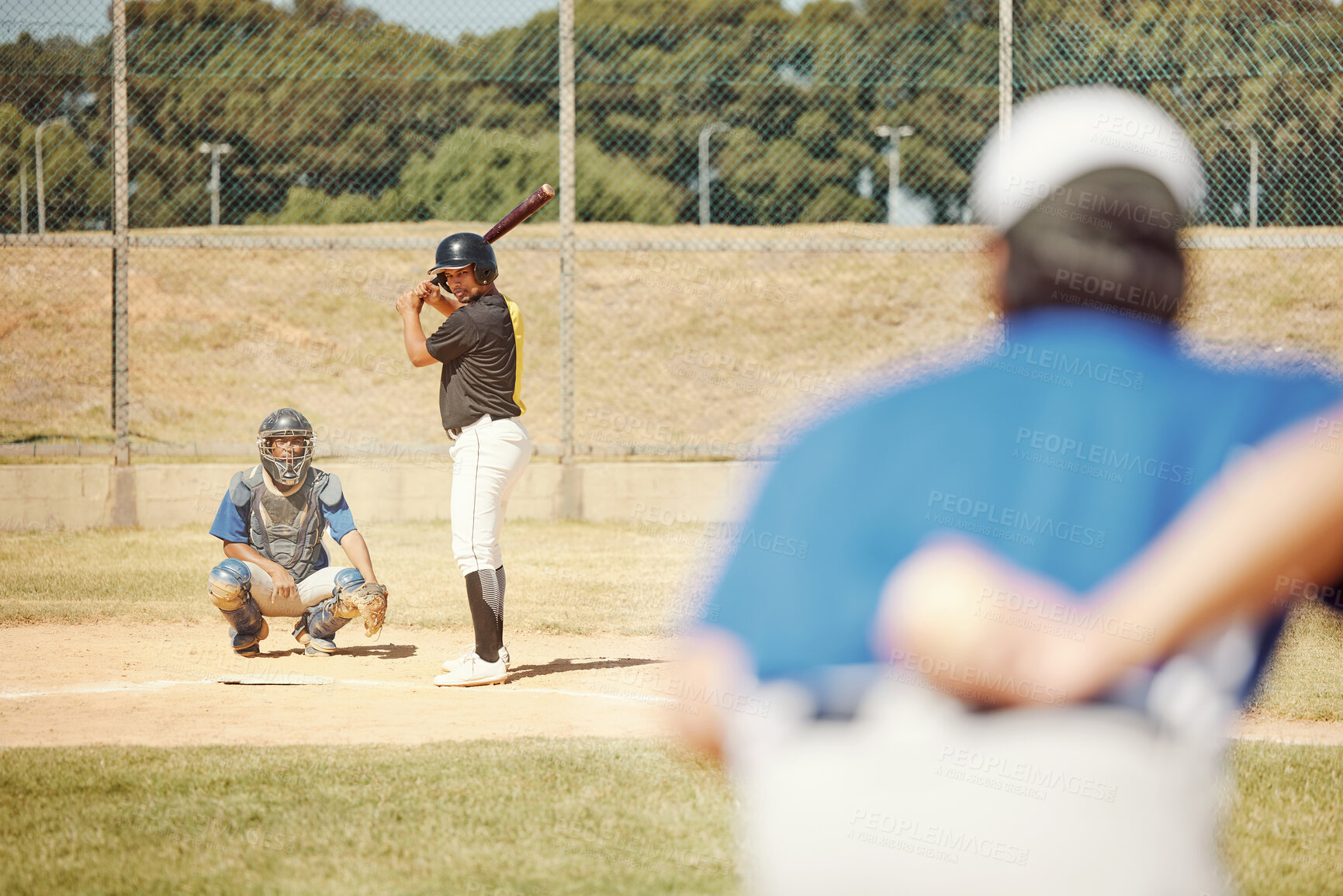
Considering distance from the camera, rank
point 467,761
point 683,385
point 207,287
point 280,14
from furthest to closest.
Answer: point 207,287 < point 683,385 < point 280,14 < point 467,761

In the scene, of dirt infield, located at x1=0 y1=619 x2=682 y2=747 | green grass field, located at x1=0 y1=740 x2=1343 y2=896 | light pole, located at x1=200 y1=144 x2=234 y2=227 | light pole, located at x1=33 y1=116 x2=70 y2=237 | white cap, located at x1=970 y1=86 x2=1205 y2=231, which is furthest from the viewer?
light pole, located at x1=200 y1=144 x2=234 y2=227

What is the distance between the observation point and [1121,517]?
105 centimetres

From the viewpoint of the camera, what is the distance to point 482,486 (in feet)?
19.6

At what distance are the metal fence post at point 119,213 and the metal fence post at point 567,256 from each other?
3.46 meters

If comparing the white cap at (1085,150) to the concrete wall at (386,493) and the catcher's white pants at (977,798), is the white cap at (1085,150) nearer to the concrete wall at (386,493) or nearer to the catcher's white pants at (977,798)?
the catcher's white pants at (977,798)

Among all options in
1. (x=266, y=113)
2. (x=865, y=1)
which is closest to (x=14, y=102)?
(x=266, y=113)

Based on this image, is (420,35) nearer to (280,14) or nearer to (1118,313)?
(280,14)

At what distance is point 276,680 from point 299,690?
272mm

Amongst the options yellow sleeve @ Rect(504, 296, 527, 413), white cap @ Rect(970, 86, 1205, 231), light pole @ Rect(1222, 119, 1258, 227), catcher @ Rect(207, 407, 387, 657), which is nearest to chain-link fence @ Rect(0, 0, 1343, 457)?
light pole @ Rect(1222, 119, 1258, 227)

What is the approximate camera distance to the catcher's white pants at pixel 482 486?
235 inches

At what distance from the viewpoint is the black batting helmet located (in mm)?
6004

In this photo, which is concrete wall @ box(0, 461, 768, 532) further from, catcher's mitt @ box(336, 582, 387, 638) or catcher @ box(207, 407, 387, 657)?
catcher's mitt @ box(336, 582, 387, 638)

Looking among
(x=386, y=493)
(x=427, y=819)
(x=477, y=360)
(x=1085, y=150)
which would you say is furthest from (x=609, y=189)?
(x=1085, y=150)

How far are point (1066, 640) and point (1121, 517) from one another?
11 centimetres
